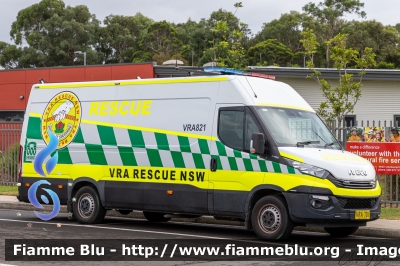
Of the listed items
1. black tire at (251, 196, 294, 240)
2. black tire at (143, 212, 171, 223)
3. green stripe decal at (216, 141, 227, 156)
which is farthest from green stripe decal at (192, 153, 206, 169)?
black tire at (143, 212, 171, 223)

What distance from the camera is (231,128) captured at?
490 inches

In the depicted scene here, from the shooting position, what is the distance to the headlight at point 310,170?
11406 millimetres

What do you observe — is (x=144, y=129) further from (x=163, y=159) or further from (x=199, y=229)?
(x=199, y=229)

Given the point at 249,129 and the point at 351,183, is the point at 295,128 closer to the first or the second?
the point at 249,129

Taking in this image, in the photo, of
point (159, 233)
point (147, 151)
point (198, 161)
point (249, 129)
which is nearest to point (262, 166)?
point (249, 129)

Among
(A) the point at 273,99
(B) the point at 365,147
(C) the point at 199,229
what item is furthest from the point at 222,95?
(B) the point at 365,147

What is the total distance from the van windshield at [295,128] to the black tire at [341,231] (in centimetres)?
144

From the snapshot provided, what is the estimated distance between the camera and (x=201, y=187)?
1266cm

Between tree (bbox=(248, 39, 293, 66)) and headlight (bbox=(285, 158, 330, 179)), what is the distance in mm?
53472

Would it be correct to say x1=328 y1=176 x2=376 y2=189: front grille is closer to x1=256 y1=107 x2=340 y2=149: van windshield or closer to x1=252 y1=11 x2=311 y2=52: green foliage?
x1=256 y1=107 x2=340 y2=149: van windshield

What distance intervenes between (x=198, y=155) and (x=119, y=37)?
6426 cm

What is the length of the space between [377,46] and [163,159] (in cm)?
5263

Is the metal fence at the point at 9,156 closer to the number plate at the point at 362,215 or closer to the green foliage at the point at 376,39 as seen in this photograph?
the number plate at the point at 362,215

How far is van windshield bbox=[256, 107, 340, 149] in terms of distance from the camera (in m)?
12.1
